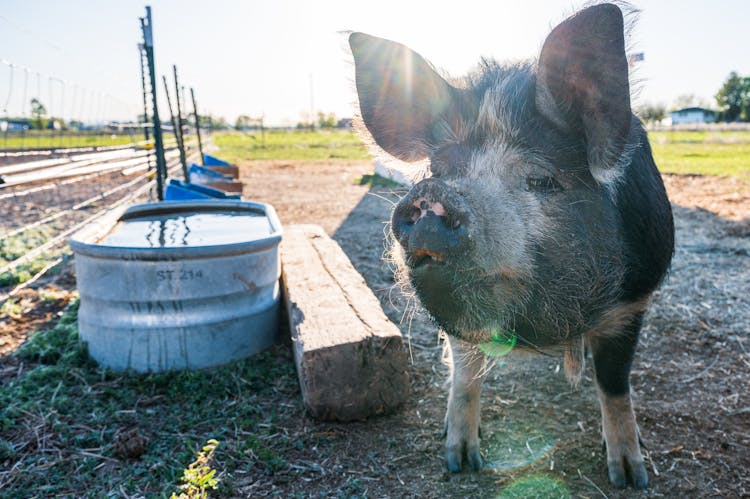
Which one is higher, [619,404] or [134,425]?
[619,404]

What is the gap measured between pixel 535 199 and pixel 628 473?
139cm

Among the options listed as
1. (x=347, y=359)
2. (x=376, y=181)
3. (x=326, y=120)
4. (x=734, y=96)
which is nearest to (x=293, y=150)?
(x=376, y=181)

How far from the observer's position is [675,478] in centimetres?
251

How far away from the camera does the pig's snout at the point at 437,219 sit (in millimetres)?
1651

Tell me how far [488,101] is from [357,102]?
593 mm

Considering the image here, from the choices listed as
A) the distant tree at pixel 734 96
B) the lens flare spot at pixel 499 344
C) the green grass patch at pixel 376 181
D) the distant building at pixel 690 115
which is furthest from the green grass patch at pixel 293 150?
the distant building at pixel 690 115

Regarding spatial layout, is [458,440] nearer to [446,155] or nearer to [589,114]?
[446,155]

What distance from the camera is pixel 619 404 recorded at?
2.57 m

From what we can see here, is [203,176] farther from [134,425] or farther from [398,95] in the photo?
[398,95]

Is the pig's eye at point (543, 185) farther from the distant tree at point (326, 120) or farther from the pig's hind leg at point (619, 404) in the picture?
the distant tree at point (326, 120)

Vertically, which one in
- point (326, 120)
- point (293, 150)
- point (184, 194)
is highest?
point (326, 120)

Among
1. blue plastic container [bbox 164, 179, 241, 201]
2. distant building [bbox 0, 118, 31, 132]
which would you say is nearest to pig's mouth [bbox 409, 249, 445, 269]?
blue plastic container [bbox 164, 179, 241, 201]

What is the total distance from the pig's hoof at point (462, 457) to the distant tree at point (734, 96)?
8785 centimetres

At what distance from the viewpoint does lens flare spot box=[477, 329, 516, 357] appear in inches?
80.9
